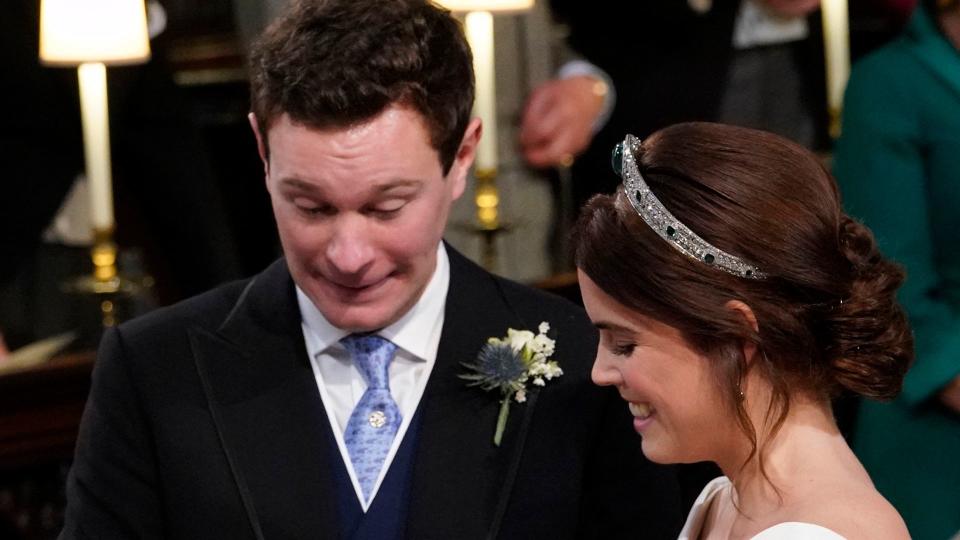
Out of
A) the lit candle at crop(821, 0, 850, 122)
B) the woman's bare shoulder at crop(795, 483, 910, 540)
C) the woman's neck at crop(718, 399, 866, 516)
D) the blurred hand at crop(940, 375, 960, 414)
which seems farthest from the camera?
the lit candle at crop(821, 0, 850, 122)

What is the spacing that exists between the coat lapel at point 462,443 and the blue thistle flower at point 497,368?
0.08ft

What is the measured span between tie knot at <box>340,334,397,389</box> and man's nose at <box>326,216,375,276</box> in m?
0.20

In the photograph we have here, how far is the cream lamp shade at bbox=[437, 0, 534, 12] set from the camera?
386 centimetres

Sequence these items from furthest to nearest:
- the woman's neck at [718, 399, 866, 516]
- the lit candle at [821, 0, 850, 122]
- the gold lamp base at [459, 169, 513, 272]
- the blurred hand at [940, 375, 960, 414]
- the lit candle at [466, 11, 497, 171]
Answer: the lit candle at [821, 0, 850, 122]
the gold lamp base at [459, 169, 513, 272]
the lit candle at [466, 11, 497, 171]
the blurred hand at [940, 375, 960, 414]
the woman's neck at [718, 399, 866, 516]

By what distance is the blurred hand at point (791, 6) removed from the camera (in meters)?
4.68

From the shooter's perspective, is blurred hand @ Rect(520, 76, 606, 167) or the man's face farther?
blurred hand @ Rect(520, 76, 606, 167)

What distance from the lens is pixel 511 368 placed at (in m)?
2.54

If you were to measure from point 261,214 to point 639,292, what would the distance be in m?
4.20

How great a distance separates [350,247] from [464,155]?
29 cm

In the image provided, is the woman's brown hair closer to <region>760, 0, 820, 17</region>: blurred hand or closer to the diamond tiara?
the diamond tiara

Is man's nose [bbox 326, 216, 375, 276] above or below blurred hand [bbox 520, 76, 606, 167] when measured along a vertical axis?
above

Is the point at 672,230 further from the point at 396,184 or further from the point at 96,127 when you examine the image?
the point at 96,127

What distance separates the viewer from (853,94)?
11.6 ft

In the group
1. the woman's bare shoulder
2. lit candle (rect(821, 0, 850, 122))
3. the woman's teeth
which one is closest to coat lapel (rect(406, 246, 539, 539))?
the woman's teeth
